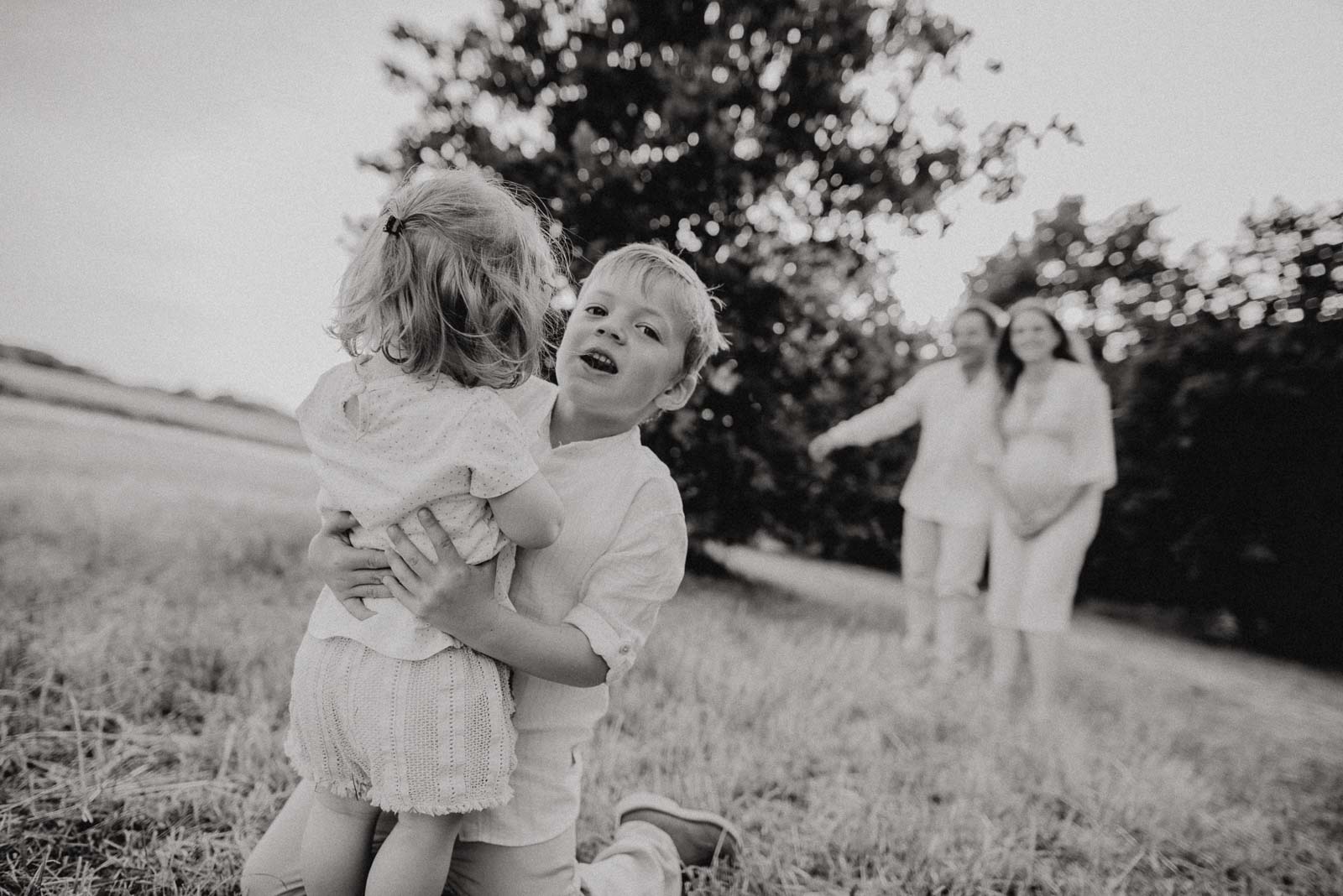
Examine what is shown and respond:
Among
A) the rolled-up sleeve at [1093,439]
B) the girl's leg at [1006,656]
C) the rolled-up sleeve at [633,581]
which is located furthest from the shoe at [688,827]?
the rolled-up sleeve at [1093,439]

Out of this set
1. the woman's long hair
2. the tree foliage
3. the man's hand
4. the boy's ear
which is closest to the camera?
the boy's ear

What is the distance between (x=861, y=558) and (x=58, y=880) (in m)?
12.6

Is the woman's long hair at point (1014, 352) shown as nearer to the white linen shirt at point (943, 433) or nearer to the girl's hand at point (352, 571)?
the white linen shirt at point (943, 433)

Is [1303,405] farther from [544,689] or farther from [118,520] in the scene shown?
[118,520]

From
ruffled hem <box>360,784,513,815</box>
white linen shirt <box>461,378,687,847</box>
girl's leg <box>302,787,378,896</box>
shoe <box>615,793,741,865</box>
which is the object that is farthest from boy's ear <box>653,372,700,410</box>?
shoe <box>615,793,741,865</box>

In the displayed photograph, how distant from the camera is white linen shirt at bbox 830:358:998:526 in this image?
175 inches

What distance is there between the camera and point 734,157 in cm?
461

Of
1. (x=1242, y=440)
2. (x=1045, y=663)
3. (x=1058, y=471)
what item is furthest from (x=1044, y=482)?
(x=1242, y=440)

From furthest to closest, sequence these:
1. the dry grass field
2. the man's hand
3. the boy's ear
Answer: the man's hand, the dry grass field, the boy's ear

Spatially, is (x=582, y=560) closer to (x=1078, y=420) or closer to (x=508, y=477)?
(x=508, y=477)

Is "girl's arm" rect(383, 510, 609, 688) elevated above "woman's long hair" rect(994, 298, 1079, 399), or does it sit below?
below

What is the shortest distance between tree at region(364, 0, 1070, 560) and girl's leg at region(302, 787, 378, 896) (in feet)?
11.2

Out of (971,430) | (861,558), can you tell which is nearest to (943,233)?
(971,430)

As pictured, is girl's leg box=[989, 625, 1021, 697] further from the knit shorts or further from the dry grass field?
the knit shorts
